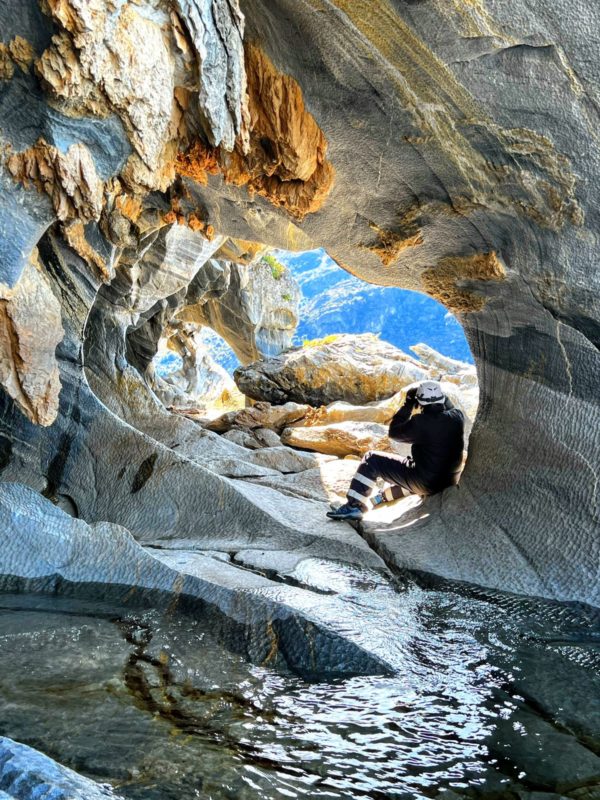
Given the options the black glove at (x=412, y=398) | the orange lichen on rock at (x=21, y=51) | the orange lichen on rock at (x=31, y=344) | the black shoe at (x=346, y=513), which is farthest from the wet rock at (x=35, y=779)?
the black glove at (x=412, y=398)

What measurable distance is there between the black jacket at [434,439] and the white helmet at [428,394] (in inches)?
2.9

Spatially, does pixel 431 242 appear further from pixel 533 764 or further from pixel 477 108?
pixel 533 764

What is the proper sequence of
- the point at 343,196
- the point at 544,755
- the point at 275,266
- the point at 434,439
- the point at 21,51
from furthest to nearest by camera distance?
the point at 275,266, the point at 434,439, the point at 343,196, the point at 21,51, the point at 544,755

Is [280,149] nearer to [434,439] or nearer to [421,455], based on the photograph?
[434,439]

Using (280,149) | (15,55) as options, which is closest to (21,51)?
(15,55)

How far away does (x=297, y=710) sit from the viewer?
3.63 meters

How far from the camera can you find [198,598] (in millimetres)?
4895

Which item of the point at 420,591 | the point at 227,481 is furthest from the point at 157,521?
the point at 420,591

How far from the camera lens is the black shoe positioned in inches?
296

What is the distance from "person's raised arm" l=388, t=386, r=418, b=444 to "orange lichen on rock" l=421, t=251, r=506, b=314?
3.29 ft

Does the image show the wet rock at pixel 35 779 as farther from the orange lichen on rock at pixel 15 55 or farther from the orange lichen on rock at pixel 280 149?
the orange lichen on rock at pixel 280 149

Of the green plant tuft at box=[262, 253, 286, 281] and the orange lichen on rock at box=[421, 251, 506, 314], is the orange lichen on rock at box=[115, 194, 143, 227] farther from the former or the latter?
the green plant tuft at box=[262, 253, 286, 281]

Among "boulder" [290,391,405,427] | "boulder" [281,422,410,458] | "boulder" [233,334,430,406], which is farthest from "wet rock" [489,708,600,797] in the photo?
"boulder" [233,334,430,406]

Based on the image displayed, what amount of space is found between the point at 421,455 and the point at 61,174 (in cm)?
458
